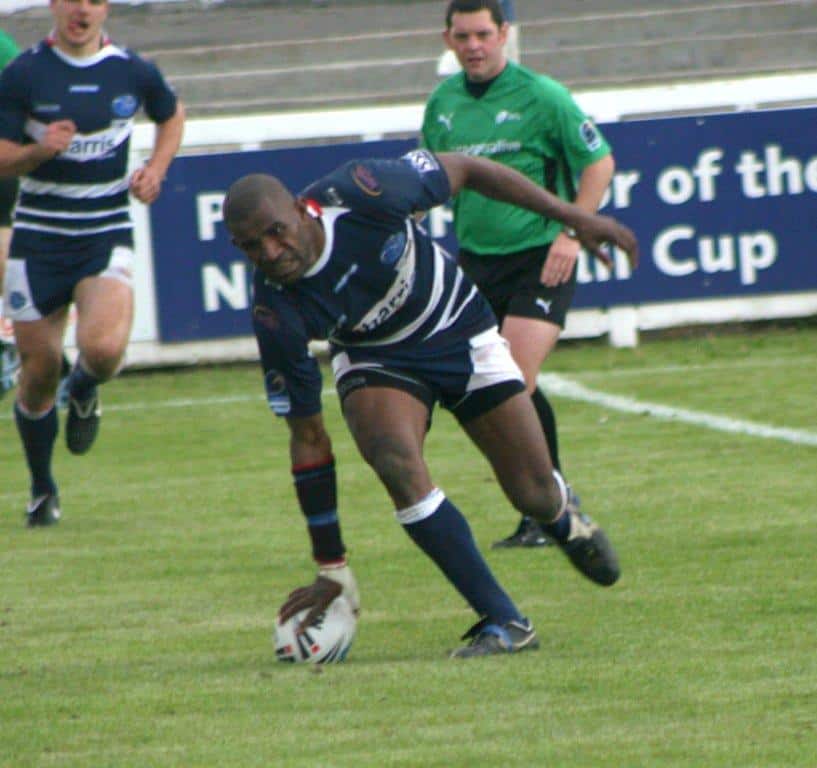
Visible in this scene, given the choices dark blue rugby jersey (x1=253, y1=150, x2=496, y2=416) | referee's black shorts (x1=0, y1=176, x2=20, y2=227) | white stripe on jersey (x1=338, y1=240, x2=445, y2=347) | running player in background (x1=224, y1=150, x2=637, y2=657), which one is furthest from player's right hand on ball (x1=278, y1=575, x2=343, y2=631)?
referee's black shorts (x1=0, y1=176, x2=20, y2=227)

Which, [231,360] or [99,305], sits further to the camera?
[231,360]

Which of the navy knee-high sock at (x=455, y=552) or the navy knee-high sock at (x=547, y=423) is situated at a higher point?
the navy knee-high sock at (x=455, y=552)

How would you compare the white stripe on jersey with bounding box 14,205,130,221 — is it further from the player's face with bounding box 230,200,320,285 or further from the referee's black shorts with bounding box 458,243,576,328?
→ the player's face with bounding box 230,200,320,285

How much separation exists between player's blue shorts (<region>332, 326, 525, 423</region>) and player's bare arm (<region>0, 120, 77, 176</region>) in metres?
2.62

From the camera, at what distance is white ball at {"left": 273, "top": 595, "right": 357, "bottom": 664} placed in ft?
19.6

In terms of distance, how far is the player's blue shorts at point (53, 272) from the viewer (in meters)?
8.78

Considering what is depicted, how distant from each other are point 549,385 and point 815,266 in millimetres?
2444

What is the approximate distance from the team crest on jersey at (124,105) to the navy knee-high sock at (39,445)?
129 centimetres

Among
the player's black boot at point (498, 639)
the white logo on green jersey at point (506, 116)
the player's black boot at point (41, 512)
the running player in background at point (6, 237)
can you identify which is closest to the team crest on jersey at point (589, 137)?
the white logo on green jersey at point (506, 116)

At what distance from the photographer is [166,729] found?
201 inches

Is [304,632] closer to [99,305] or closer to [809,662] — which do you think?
[809,662]

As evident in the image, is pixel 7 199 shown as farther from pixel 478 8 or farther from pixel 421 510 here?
pixel 421 510

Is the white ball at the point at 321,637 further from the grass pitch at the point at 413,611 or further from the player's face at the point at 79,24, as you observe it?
the player's face at the point at 79,24

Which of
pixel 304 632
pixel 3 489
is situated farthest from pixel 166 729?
pixel 3 489
